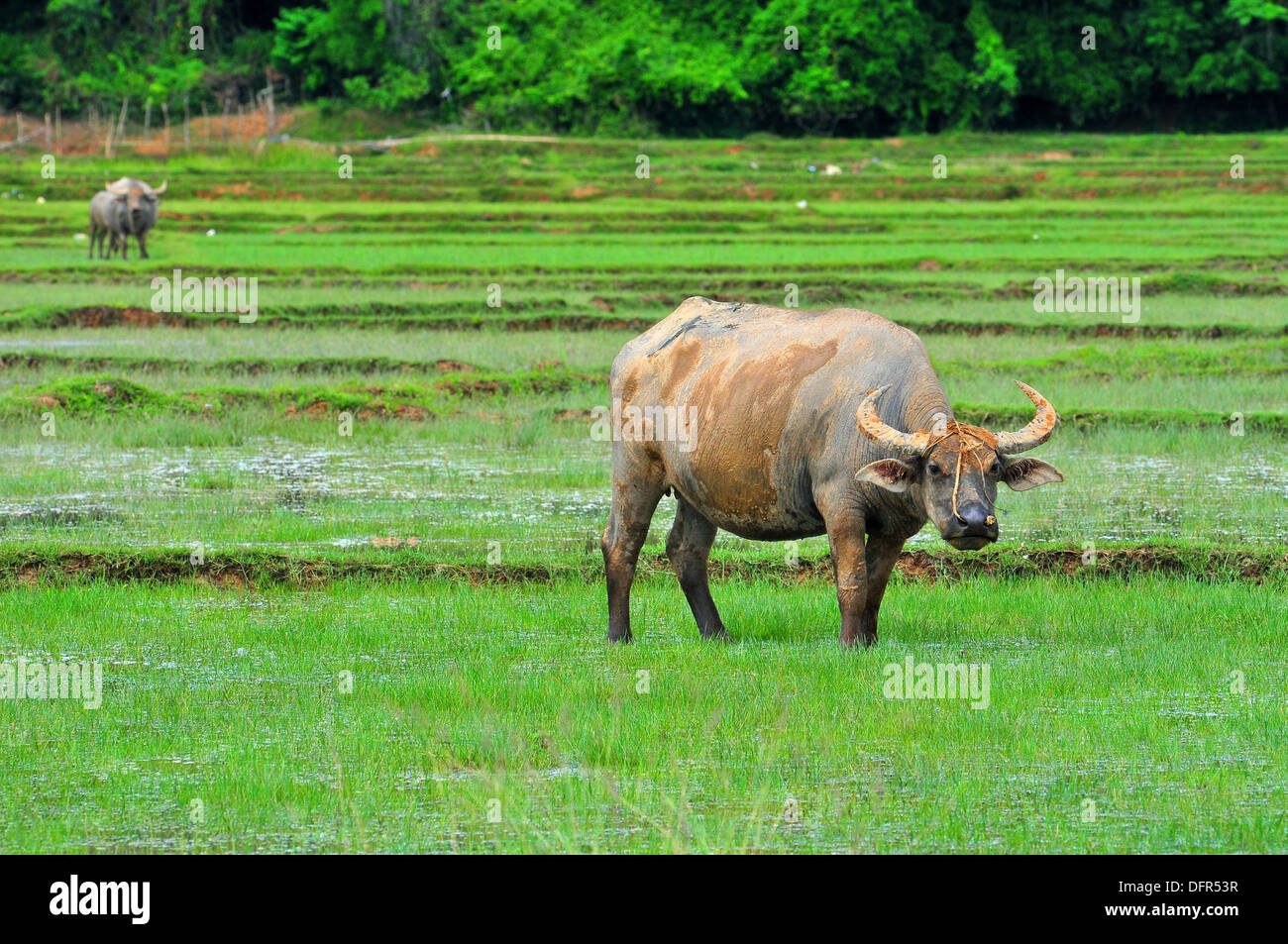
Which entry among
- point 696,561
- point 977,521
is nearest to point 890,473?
point 977,521

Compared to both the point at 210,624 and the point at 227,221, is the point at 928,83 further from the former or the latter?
the point at 210,624

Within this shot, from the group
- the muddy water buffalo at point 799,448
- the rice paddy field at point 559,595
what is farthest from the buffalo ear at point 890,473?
the rice paddy field at point 559,595

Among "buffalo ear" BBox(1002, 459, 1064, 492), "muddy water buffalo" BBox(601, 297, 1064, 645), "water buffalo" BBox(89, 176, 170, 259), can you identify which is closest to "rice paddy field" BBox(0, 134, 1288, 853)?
"muddy water buffalo" BBox(601, 297, 1064, 645)

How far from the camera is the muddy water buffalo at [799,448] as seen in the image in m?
5.52

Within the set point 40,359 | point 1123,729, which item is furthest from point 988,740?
point 40,359

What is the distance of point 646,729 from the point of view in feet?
16.4

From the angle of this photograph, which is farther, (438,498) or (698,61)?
(698,61)

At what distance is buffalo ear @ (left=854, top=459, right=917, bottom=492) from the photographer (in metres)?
5.51

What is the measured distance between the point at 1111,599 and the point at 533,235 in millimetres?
18024

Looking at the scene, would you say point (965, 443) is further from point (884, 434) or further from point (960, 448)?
point (884, 434)

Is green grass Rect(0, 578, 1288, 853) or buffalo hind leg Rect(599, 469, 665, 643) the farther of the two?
buffalo hind leg Rect(599, 469, 665, 643)

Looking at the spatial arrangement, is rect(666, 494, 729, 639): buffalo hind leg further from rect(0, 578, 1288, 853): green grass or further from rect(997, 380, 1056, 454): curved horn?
rect(997, 380, 1056, 454): curved horn

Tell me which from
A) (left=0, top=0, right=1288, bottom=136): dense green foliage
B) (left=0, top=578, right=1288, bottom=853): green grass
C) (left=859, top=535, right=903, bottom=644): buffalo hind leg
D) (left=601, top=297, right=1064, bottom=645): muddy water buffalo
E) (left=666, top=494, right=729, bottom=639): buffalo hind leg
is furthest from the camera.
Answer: (left=0, top=0, right=1288, bottom=136): dense green foliage

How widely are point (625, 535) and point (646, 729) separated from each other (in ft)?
5.09
